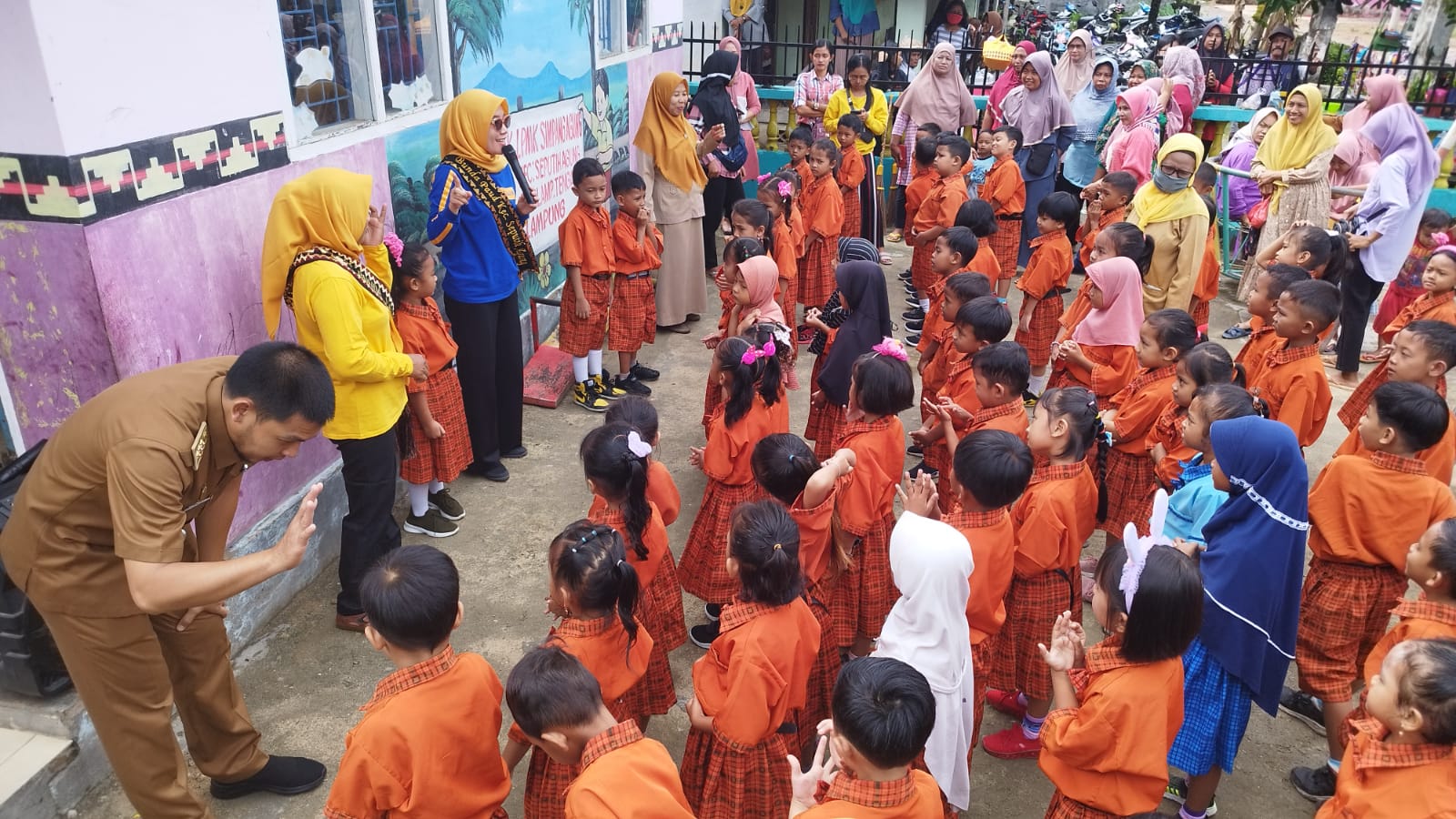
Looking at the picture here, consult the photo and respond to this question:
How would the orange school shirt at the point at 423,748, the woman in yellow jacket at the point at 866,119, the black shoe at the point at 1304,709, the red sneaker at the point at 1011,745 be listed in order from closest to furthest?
the orange school shirt at the point at 423,748, the red sneaker at the point at 1011,745, the black shoe at the point at 1304,709, the woman in yellow jacket at the point at 866,119

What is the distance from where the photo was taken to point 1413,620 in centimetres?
254

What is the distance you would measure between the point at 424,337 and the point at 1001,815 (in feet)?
9.65

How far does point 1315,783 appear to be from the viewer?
3131mm

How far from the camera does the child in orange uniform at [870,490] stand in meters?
3.32

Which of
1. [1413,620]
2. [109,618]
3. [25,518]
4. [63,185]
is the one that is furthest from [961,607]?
[63,185]

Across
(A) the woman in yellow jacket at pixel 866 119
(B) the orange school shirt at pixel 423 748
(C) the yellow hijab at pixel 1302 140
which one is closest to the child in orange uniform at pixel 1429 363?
(B) the orange school shirt at pixel 423 748

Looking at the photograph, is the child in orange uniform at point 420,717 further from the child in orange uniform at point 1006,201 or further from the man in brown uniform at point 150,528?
the child in orange uniform at point 1006,201

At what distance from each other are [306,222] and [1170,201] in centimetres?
468

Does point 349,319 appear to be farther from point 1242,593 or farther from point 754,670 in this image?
point 1242,593

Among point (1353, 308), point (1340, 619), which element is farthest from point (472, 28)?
point (1353, 308)

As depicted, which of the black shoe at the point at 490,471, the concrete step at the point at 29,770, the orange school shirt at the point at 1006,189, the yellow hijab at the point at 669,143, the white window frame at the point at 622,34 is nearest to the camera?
the concrete step at the point at 29,770

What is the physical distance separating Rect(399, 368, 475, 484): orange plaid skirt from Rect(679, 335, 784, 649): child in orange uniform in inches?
51.8

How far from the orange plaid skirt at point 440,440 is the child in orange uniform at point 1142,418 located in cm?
284

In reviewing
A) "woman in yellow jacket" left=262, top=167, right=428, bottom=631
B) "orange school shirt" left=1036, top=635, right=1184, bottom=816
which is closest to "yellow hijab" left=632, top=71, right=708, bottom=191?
"woman in yellow jacket" left=262, top=167, right=428, bottom=631
